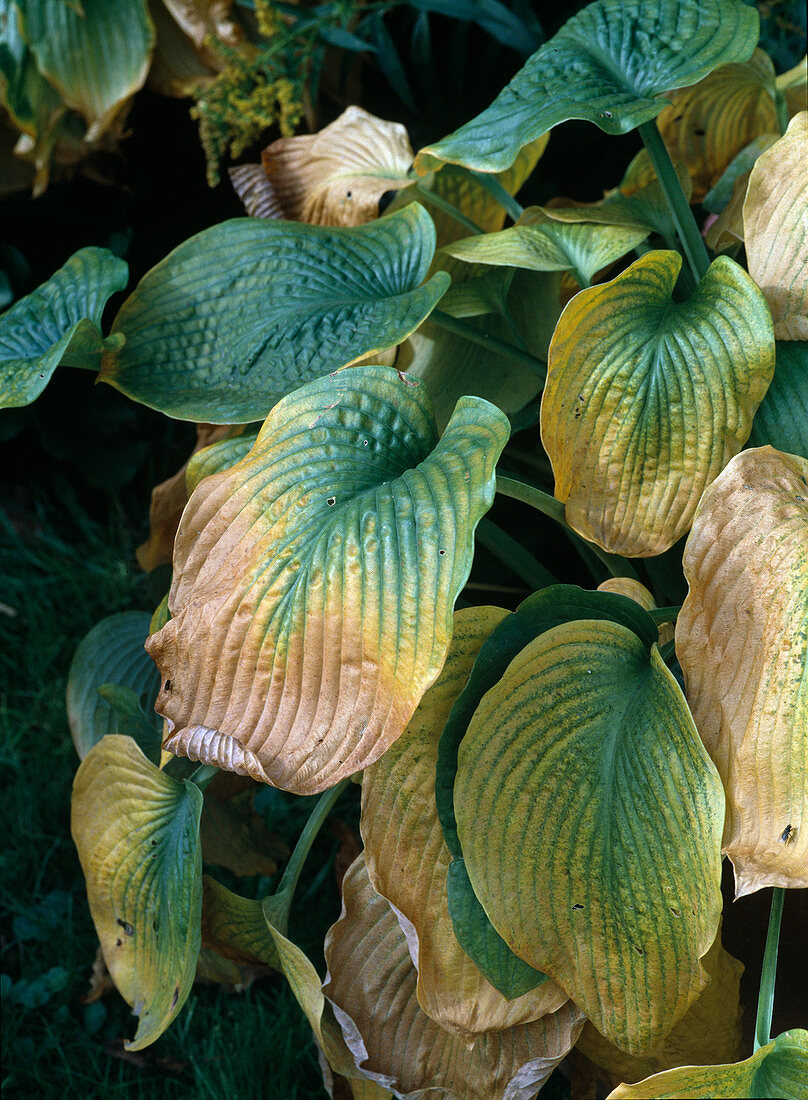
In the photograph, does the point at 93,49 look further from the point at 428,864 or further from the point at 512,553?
the point at 428,864

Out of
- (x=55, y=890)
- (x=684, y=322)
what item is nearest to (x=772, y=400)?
(x=684, y=322)

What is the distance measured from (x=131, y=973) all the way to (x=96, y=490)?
114cm

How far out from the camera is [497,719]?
26.4 inches

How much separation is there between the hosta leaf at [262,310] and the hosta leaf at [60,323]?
3 centimetres

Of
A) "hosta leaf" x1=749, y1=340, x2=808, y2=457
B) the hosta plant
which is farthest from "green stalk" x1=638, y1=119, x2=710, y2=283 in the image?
"hosta leaf" x1=749, y1=340, x2=808, y2=457

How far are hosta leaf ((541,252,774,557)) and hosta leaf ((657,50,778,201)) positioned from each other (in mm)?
473

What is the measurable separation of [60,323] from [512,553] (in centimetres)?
48

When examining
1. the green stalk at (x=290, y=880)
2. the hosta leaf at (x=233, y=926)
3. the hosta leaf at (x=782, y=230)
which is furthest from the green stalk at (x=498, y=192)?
the hosta leaf at (x=233, y=926)

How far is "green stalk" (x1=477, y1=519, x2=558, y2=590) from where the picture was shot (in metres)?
0.92

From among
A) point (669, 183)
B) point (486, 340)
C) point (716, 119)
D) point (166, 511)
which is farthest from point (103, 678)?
point (716, 119)

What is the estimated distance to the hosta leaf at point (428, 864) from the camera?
2.32ft

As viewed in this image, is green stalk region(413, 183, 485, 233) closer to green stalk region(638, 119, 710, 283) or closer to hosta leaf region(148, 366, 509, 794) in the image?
green stalk region(638, 119, 710, 283)

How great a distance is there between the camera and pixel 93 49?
4.44 ft

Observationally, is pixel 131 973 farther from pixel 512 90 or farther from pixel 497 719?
pixel 512 90
